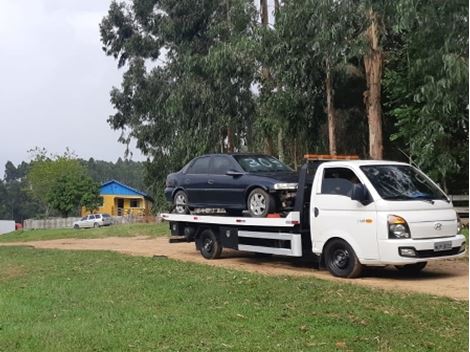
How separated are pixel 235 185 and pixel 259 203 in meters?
0.77

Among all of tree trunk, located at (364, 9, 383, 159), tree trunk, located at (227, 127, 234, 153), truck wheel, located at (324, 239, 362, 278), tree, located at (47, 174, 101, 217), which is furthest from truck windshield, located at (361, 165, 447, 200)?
tree, located at (47, 174, 101, 217)

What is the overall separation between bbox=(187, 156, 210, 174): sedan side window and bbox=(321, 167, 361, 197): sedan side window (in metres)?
3.32

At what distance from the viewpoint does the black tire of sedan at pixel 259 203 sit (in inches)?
485

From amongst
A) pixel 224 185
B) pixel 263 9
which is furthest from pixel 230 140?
pixel 224 185

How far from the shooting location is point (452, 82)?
295 inches

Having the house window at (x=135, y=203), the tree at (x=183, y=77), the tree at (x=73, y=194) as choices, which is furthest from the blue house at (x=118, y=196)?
the tree at (x=183, y=77)

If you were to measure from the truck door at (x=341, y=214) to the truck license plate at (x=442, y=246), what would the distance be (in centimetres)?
A: 102

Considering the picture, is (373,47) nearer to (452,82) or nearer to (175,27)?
(452,82)

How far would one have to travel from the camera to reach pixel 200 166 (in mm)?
14195

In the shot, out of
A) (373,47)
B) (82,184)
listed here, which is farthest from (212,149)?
(82,184)

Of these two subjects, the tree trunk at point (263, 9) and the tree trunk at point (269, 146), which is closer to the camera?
the tree trunk at point (263, 9)

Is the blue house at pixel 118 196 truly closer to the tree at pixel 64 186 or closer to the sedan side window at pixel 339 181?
the tree at pixel 64 186

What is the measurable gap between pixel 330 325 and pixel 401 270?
5145 millimetres

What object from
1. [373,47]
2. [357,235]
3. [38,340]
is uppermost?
[373,47]
